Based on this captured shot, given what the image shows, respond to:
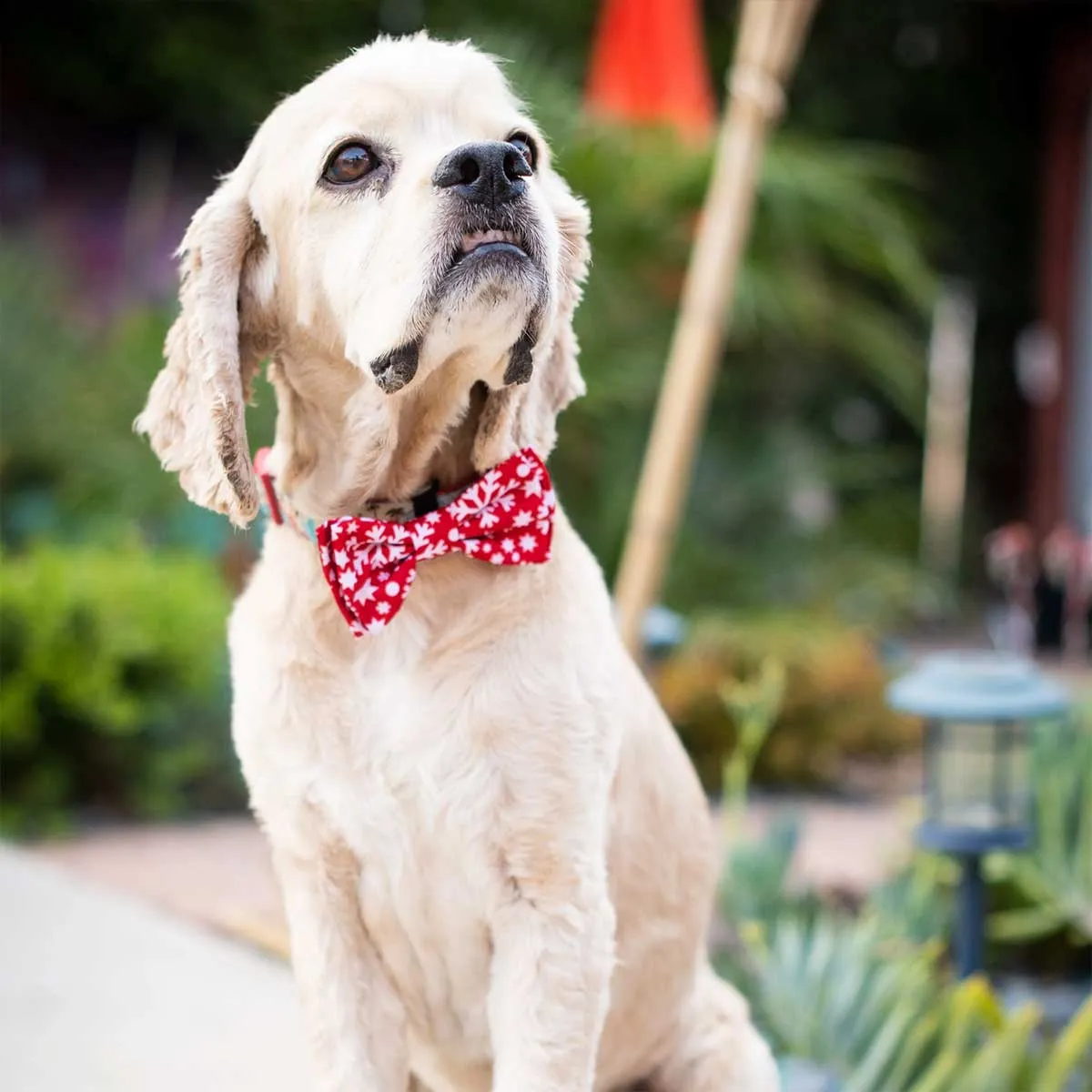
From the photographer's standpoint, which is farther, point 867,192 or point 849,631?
point 867,192

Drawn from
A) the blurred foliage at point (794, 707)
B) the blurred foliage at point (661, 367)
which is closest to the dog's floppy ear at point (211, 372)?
the blurred foliage at point (661, 367)

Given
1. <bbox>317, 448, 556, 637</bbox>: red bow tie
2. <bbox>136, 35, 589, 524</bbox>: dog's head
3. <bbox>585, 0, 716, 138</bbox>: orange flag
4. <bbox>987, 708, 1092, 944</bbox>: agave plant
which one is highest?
<bbox>585, 0, 716, 138</bbox>: orange flag

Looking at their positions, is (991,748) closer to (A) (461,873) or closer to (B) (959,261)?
(A) (461,873)

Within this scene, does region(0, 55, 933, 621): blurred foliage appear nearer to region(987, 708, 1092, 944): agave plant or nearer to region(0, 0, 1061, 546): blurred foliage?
region(0, 0, 1061, 546): blurred foliage

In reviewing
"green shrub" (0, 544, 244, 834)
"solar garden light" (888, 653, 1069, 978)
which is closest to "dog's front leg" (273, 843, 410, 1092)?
"solar garden light" (888, 653, 1069, 978)

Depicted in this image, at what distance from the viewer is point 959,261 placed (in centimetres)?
1243

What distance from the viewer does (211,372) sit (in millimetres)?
1747

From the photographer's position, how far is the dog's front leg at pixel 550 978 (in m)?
1.73

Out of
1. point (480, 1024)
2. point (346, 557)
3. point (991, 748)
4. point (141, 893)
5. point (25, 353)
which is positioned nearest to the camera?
point (346, 557)

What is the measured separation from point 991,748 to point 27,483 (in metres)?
5.59

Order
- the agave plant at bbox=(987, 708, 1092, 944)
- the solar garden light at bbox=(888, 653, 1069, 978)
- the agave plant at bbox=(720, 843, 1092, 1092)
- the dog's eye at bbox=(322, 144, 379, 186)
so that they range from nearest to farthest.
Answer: the dog's eye at bbox=(322, 144, 379, 186), the agave plant at bbox=(720, 843, 1092, 1092), the solar garden light at bbox=(888, 653, 1069, 978), the agave plant at bbox=(987, 708, 1092, 944)

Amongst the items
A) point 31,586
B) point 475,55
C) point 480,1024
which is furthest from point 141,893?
point 475,55

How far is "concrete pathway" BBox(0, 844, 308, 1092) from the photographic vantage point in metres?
3.23

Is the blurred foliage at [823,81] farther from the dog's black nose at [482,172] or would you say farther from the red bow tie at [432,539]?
the dog's black nose at [482,172]
